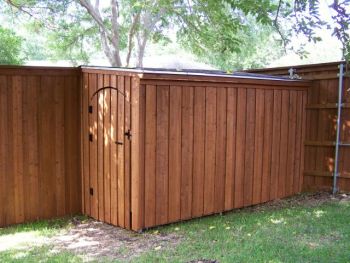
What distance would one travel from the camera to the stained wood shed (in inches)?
202

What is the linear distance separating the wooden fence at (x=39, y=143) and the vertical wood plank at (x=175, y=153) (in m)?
1.50

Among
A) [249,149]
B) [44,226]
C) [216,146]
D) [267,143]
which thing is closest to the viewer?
[44,226]

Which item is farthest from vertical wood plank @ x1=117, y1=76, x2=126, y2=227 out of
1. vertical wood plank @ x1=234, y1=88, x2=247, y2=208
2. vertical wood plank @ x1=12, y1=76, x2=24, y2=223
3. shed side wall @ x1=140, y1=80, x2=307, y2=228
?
vertical wood plank @ x1=234, y1=88, x2=247, y2=208

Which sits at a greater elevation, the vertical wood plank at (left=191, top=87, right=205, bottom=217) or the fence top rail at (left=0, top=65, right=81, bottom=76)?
the fence top rail at (left=0, top=65, right=81, bottom=76)

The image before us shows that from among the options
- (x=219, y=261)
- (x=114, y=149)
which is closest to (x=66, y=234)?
(x=114, y=149)

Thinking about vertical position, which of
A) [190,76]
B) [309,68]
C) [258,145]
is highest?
[309,68]

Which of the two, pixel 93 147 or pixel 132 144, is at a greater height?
pixel 132 144

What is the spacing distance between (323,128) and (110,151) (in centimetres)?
377

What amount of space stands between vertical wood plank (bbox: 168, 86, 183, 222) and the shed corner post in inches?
19.7

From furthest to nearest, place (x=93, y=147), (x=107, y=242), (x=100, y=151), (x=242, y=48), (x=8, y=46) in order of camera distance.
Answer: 1. (x=242, y=48)
2. (x=8, y=46)
3. (x=93, y=147)
4. (x=100, y=151)
5. (x=107, y=242)

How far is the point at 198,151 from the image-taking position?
5.71m

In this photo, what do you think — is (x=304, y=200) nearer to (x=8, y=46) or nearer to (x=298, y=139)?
(x=298, y=139)

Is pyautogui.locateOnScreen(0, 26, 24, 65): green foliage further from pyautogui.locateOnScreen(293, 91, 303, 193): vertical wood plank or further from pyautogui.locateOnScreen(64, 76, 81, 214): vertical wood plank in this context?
pyautogui.locateOnScreen(293, 91, 303, 193): vertical wood plank

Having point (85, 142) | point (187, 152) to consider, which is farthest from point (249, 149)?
point (85, 142)
